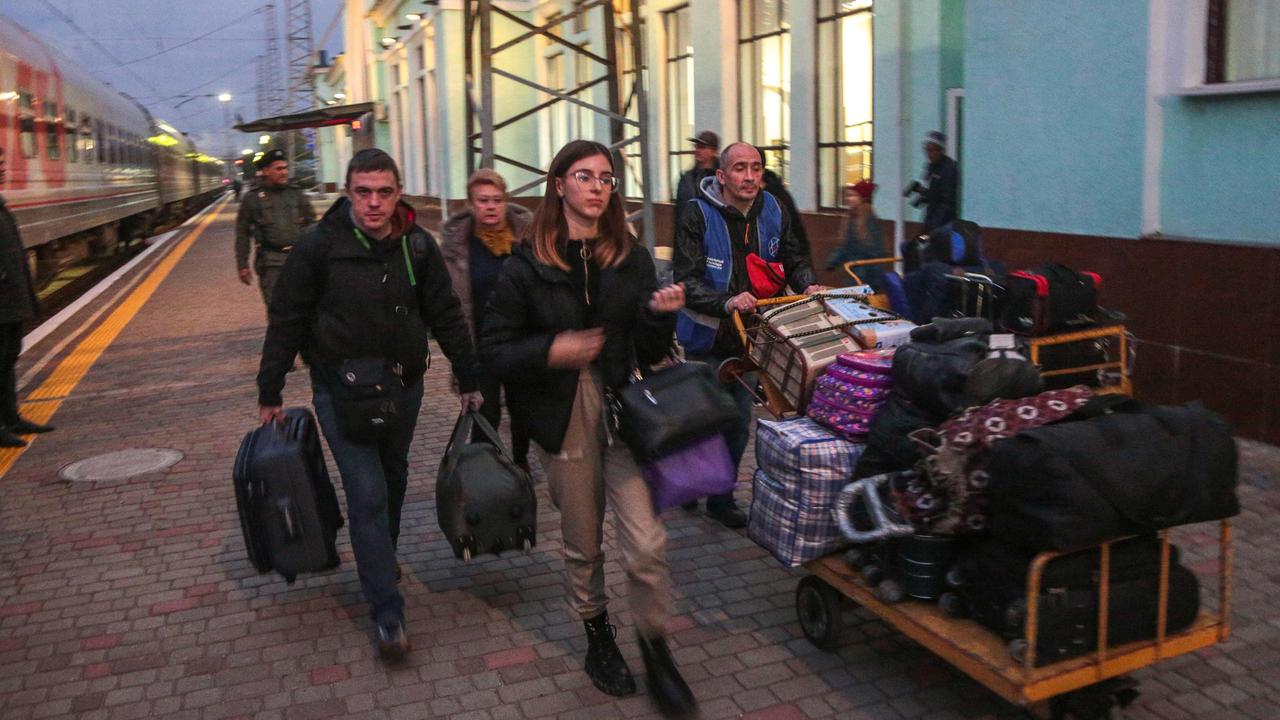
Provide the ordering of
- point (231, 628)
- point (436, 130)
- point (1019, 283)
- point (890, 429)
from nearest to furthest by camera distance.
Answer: point (890, 429) < point (1019, 283) < point (231, 628) < point (436, 130)

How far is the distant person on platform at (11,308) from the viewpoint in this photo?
767 centimetres

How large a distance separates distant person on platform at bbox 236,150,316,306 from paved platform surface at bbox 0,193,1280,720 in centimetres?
325

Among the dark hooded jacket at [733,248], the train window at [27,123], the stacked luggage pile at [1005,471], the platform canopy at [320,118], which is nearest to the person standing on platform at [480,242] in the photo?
the dark hooded jacket at [733,248]

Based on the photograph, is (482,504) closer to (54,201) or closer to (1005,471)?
(1005,471)

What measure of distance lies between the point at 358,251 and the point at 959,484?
2.34 metres

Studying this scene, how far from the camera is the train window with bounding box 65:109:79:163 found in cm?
1864

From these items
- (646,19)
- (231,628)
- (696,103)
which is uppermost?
(646,19)

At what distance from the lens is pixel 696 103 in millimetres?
15625

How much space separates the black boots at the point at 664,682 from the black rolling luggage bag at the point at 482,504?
0.97 meters

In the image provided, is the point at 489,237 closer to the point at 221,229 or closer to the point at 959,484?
the point at 959,484

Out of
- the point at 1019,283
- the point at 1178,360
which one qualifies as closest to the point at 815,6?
the point at 1178,360

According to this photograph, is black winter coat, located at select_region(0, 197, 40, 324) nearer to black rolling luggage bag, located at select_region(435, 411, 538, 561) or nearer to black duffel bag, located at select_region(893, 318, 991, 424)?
black rolling luggage bag, located at select_region(435, 411, 538, 561)

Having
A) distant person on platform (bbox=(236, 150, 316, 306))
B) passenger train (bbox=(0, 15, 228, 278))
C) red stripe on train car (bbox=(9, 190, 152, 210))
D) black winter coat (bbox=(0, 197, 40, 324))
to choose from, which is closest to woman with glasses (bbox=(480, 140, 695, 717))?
black winter coat (bbox=(0, 197, 40, 324))

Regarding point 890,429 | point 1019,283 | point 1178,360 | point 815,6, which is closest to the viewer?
point 890,429
